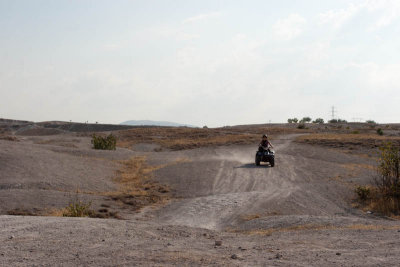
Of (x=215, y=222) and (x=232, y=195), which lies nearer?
(x=215, y=222)

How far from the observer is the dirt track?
8.34 m

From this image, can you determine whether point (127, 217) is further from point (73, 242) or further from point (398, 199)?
point (398, 199)

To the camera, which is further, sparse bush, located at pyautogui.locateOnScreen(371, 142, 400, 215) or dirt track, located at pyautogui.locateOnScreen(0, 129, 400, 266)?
sparse bush, located at pyautogui.locateOnScreen(371, 142, 400, 215)

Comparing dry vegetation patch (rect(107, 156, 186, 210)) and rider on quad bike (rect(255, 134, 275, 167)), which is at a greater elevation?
rider on quad bike (rect(255, 134, 275, 167))

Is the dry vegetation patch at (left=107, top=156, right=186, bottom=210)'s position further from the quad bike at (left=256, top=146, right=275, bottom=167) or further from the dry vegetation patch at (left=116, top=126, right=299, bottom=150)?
the dry vegetation patch at (left=116, top=126, right=299, bottom=150)

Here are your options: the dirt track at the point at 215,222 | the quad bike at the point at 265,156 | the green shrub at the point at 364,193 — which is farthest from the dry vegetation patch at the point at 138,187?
the green shrub at the point at 364,193

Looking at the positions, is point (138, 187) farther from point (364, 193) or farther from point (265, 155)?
point (364, 193)

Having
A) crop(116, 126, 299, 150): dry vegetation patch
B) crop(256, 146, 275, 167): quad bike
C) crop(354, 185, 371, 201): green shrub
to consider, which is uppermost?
crop(116, 126, 299, 150): dry vegetation patch

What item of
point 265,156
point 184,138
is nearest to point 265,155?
point 265,156

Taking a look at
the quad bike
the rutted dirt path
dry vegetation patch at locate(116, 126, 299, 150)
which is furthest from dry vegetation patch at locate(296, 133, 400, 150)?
the quad bike

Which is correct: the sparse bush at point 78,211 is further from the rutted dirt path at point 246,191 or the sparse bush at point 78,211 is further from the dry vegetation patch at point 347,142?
the dry vegetation patch at point 347,142

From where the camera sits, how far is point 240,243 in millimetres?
10203

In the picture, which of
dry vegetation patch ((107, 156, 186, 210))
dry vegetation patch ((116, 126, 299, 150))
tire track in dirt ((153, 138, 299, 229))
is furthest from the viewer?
dry vegetation patch ((116, 126, 299, 150))

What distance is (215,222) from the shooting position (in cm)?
1565
